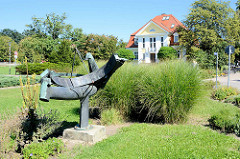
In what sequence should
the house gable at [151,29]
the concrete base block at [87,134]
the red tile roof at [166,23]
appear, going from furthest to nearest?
the red tile roof at [166,23] < the house gable at [151,29] < the concrete base block at [87,134]

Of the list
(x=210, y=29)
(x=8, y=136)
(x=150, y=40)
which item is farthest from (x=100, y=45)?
(x=8, y=136)

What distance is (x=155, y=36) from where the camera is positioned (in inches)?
1366

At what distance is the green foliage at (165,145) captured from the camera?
11.7 feet

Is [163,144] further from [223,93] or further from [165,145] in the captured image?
[223,93]

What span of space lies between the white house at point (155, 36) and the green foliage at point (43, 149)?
30.9 metres

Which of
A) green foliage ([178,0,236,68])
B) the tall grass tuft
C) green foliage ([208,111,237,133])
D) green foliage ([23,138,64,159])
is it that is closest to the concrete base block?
green foliage ([23,138,64,159])

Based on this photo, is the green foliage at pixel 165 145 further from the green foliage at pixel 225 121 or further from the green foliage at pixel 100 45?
the green foliage at pixel 100 45

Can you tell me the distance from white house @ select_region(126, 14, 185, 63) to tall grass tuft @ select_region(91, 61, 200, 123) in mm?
27840

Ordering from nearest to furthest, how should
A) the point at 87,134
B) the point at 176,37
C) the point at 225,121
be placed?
the point at 87,134
the point at 225,121
the point at 176,37

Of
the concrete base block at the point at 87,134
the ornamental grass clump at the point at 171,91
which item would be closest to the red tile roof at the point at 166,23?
the ornamental grass clump at the point at 171,91

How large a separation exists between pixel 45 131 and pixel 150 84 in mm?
3000

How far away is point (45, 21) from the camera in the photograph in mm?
42375

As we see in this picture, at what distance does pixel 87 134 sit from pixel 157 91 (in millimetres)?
2210

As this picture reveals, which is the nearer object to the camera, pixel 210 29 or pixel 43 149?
pixel 43 149
